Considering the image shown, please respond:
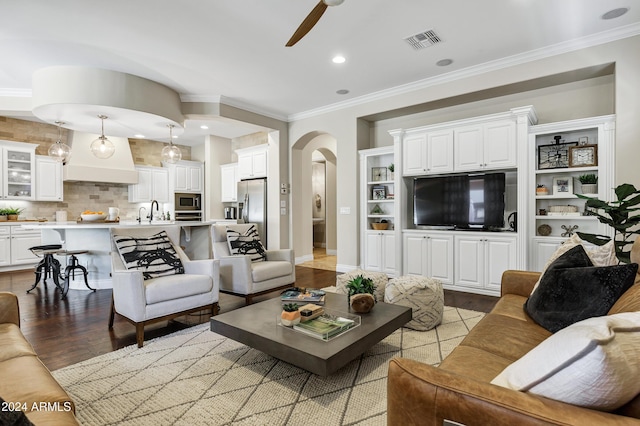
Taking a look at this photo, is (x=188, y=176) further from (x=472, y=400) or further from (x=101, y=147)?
(x=472, y=400)

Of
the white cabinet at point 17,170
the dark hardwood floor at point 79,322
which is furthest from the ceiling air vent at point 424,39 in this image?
the white cabinet at point 17,170

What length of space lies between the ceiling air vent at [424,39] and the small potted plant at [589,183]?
7.61ft

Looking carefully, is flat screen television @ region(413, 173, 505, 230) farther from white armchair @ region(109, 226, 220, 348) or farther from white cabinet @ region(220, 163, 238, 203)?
white cabinet @ region(220, 163, 238, 203)

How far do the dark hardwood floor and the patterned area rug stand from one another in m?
0.29

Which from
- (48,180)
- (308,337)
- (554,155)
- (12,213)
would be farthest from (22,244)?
(554,155)

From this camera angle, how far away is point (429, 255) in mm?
4711

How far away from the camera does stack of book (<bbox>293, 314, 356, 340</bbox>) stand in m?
2.05

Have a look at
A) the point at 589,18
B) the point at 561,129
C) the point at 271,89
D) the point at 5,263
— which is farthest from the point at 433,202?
the point at 5,263

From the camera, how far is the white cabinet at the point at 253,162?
7.06m

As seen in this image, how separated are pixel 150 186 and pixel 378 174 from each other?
6.04m

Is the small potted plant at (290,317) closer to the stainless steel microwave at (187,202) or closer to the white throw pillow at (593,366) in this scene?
the white throw pillow at (593,366)

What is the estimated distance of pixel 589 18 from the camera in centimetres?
327

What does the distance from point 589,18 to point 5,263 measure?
31.1ft

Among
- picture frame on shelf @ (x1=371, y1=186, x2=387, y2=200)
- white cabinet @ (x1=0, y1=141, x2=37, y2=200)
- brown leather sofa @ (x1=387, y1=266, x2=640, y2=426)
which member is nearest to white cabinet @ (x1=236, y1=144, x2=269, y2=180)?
picture frame on shelf @ (x1=371, y1=186, x2=387, y2=200)
